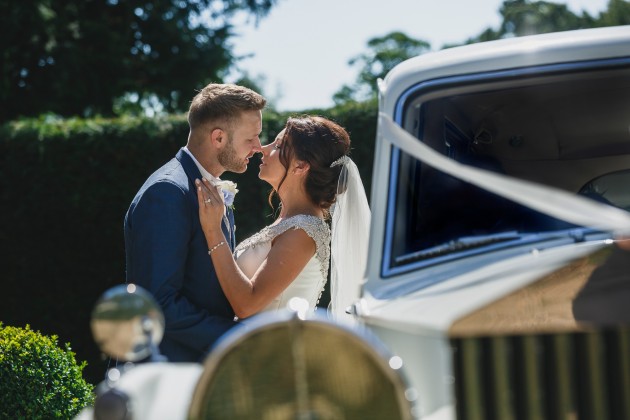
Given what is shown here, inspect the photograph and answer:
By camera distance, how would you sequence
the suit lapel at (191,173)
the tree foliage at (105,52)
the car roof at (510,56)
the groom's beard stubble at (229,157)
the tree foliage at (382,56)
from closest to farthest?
1. the car roof at (510,56)
2. the suit lapel at (191,173)
3. the groom's beard stubble at (229,157)
4. the tree foliage at (105,52)
5. the tree foliage at (382,56)

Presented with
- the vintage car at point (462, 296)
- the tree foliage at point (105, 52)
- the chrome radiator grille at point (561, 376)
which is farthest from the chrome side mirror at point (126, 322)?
the tree foliage at point (105, 52)

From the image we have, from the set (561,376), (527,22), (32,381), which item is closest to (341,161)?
(561,376)

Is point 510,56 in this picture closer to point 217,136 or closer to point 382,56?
point 217,136

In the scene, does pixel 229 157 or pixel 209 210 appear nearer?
pixel 209 210

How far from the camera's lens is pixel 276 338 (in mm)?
1757

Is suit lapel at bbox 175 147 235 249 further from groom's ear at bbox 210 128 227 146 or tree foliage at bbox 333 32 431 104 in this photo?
tree foliage at bbox 333 32 431 104

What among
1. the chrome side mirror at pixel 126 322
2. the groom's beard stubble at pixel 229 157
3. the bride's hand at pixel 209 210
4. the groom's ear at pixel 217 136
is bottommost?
the chrome side mirror at pixel 126 322

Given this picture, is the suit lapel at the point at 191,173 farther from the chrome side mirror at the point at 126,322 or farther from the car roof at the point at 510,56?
the chrome side mirror at the point at 126,322

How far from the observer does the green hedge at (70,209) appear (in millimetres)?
9477

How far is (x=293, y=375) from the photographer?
5.76 ft

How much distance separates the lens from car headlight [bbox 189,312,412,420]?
1.74m

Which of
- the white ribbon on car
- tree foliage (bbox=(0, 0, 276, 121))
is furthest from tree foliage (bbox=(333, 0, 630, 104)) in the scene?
the white ribbon on car

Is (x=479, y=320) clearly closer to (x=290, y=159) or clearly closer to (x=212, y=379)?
(x=212, y=379)

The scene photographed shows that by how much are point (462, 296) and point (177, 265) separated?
1574 mm
